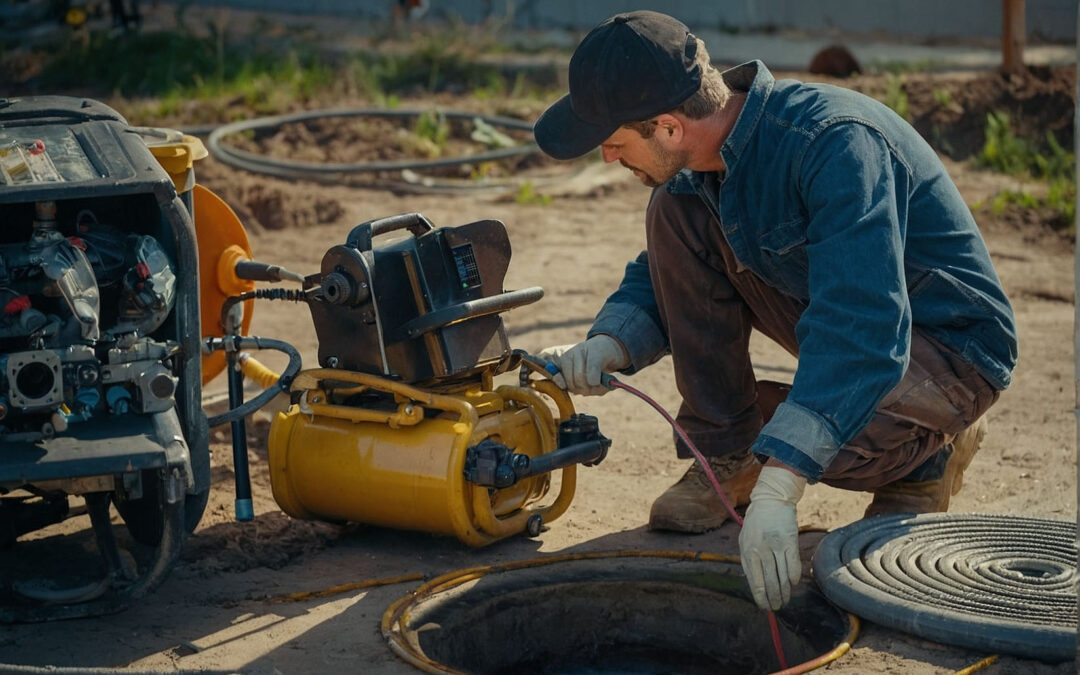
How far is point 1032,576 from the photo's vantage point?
9.76 feet

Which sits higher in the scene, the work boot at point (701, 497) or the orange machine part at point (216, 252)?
the orange machine part at point (216, 252)

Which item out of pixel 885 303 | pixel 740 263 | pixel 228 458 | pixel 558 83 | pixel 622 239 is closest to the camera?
pixel 885 303

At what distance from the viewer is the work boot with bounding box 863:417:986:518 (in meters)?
3.37

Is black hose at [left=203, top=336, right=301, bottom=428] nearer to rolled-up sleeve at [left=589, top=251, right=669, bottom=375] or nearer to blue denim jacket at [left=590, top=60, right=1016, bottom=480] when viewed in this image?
rolled-up sleeve at [left=589, top=251, right=669, bottom=375]

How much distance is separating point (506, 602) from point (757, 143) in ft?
3.97

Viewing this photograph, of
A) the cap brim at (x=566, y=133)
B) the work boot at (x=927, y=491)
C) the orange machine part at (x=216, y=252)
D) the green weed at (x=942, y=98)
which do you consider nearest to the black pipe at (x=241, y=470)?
the orange machine part at (x=216, y=252)

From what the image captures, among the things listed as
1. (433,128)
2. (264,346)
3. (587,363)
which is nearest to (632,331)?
(587,363)

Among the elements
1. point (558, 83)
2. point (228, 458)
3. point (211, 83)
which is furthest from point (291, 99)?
point (228, 458)

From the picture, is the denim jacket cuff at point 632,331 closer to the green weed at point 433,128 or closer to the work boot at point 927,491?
the work boot at point 927,491

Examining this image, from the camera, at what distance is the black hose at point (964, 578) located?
2.63 metres

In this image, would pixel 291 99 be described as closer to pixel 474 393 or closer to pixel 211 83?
pixel 211 83

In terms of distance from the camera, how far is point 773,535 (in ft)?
8.71

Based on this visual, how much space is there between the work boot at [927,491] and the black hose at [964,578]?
0.16 meters

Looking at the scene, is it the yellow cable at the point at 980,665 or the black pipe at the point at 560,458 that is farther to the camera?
the black pipe at the point at 560,458
